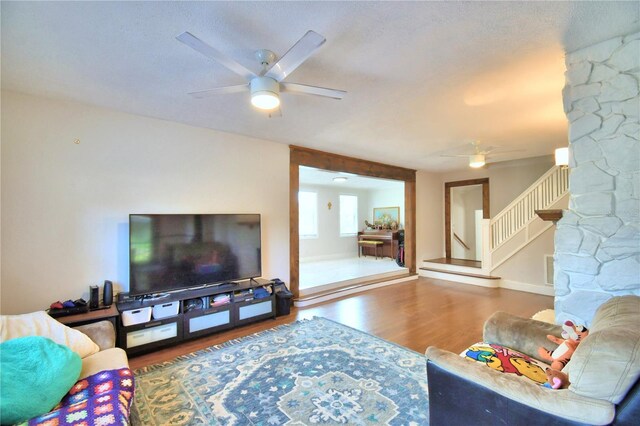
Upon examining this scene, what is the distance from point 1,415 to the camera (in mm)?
1247

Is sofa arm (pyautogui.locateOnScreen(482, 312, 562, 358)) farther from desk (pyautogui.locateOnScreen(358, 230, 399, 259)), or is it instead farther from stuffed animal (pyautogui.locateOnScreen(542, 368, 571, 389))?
desk (pyautogui.locateOnScreen(358, 230, 399, 259))

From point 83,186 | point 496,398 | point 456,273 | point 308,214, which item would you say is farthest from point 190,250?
point 308,214

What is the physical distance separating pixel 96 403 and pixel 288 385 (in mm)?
1235

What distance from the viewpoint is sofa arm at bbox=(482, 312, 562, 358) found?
5.99 feet

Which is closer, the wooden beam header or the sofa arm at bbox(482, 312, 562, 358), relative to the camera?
the sofa arm at bbox(482, 312, 562, 358)

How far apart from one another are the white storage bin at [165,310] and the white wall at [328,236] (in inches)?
216

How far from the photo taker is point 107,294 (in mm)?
2768

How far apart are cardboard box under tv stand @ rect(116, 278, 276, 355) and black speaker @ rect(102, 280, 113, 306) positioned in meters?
0.09

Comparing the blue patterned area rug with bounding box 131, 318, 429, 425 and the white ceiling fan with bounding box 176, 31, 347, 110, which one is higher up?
the white ceiling fan with bounding box 176, 31, 347, 110

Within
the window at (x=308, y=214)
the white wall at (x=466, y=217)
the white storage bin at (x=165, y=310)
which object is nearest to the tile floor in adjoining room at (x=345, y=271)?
the window at (x=308, y=214)

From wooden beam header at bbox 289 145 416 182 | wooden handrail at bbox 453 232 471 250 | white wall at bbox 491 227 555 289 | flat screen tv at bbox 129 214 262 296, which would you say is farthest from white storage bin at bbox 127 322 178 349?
wooden handrail at bbox 453 232 471 250

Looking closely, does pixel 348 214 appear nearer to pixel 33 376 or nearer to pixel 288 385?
pixel 288 385

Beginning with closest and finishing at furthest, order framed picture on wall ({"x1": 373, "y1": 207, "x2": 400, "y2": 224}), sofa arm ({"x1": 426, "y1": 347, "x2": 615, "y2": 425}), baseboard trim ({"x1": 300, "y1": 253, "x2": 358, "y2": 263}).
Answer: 1. sofa arm ({"x1": 426, "y1": 347, "x2": 615, "y2": 425})
2. baseboard trim ({"x1": 300, "y1": 253, "x2": 358, "y2": 263})
3. framed picture on wall ({"x1": 373, "y1": 207, "x2": 400, "y2": 224})

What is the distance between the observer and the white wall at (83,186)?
252 cm
